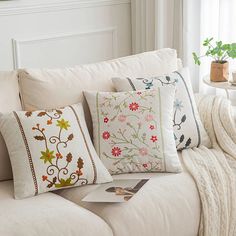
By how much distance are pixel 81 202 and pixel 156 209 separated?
29 centimetres

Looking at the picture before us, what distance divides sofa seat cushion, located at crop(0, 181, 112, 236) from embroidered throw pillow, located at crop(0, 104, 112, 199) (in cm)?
9

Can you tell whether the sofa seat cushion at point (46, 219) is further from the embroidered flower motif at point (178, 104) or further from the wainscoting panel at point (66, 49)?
the wainscoting panel at point (66, 49)

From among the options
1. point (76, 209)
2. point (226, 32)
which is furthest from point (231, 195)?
point (226, 32)

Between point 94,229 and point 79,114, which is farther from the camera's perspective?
point 79,114

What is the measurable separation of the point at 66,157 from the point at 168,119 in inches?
20.2

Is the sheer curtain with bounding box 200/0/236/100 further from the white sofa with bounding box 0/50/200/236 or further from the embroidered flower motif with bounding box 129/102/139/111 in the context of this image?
the embroidered flower motif with bounding box 129/102/139/111

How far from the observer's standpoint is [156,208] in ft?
7.63

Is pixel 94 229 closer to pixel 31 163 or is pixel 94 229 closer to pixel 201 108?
pixel 31 163

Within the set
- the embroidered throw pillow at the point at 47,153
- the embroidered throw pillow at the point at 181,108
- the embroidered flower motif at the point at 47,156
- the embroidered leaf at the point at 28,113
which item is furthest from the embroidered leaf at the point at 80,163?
the embroidered throw pillow at the point at 181,108

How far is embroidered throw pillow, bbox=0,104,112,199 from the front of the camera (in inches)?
93.1

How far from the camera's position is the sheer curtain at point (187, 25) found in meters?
3.89

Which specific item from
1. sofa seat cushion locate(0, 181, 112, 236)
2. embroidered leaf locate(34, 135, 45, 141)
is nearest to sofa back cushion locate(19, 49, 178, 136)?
embroidered leaf locate(34, 135, 45, 141)

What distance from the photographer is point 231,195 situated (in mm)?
2484

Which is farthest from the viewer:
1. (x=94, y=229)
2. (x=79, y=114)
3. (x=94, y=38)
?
(x=94, y=38)
